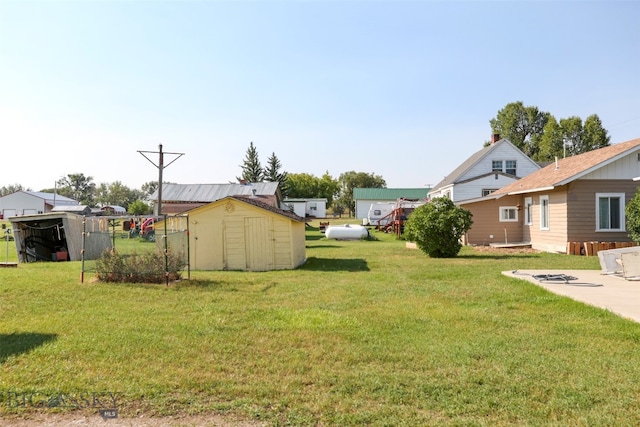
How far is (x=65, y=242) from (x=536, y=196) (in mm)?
21750

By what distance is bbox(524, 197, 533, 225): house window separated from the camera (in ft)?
73.8

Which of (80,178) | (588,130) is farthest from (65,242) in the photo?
(80,178)

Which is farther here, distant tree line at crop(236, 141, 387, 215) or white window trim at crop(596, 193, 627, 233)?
distant tree line at crop(236, 141, 387, 215)

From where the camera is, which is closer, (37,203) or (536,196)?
(536,196)

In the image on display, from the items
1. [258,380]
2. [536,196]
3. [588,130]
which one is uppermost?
[588,130]

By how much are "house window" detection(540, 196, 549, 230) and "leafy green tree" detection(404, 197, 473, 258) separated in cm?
494

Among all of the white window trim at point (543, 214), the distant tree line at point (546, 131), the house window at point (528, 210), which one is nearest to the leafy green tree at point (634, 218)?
the white window trim at point (543, 214)

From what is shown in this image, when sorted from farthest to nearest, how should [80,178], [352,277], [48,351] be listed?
1. [80,178]
2. [352,277]
3. [48,351]

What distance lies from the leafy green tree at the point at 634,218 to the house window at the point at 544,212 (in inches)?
146

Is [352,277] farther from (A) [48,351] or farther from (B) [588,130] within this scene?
(B) [588,130]

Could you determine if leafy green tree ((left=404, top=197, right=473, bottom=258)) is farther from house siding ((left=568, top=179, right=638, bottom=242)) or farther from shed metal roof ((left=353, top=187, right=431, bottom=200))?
shed metal roof ((left=353, top=187, right=431, bottom=200))

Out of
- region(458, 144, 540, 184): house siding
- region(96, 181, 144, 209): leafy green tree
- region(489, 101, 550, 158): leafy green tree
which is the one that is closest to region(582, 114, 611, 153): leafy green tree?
region(489, 101, 550, 158): leafy green tree

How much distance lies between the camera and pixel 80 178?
369 ft

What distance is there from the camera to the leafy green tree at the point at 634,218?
54.2 ft
